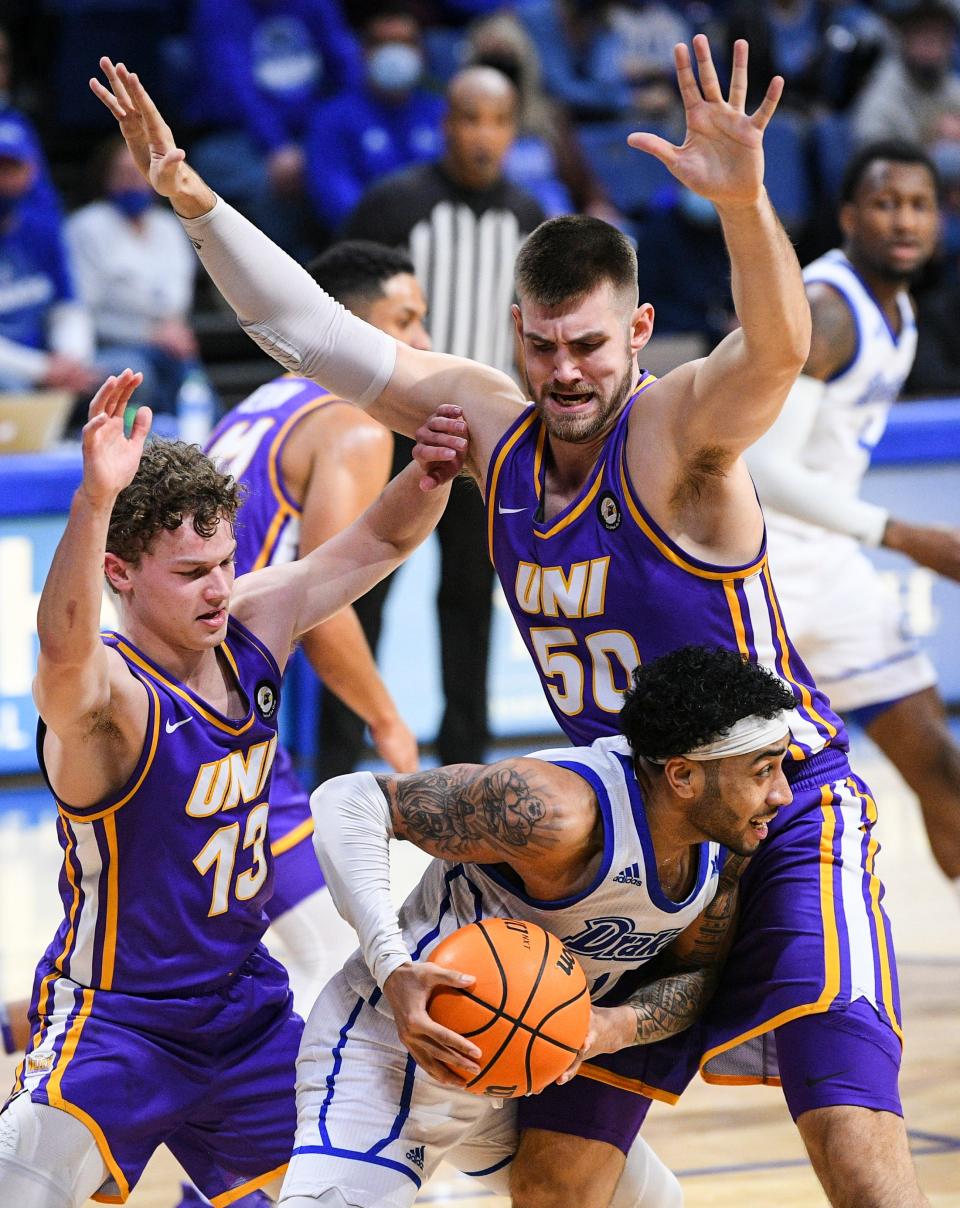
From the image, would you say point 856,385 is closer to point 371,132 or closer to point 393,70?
point 371,132

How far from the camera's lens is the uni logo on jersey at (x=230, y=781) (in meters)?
3.35

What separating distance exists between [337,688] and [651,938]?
1646mm

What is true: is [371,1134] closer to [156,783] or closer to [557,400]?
[156,783]

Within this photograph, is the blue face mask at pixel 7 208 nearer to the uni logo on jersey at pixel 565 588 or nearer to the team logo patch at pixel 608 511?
the uni logo on jersey at pixel 565 588

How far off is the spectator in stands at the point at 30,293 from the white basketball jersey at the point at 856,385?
4.31m

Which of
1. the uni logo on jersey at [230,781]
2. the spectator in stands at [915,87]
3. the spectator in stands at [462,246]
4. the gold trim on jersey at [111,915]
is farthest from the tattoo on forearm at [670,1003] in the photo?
the spectator in stands at [915,87]

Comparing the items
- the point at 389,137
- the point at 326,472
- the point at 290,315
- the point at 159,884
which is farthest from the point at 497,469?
the point at 389,137

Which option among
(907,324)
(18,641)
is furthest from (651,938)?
(18,641)

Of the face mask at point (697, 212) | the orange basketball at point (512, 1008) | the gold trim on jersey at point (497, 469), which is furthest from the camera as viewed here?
the face mask at point (697, 212)

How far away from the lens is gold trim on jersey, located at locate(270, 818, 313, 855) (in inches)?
175

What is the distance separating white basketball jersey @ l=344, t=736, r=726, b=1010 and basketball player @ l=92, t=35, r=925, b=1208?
0.62 feet

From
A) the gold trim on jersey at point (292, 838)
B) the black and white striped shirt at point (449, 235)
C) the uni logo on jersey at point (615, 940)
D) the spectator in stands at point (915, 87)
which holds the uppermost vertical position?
the spectator in stands at point (915, 87)

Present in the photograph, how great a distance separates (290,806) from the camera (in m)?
4.48

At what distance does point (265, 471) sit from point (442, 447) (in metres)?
1.24
